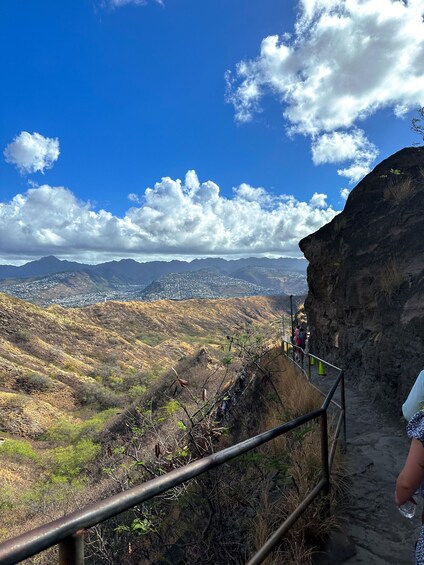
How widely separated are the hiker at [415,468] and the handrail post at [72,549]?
122cm

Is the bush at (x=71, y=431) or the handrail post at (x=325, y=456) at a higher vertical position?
the handrail post at (x=325, y=456)

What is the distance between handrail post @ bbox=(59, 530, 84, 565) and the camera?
122 cm

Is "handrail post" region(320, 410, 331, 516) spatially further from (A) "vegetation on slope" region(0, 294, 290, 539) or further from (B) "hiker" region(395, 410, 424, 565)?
(A) "vegetation on slope" region(0, 294, 290, 539)

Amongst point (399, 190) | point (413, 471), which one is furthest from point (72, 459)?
point (413, 471)

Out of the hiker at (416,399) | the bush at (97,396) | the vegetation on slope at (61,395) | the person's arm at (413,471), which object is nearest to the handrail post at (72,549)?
the person's arm at (413,471)

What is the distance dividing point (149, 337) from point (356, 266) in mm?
85640

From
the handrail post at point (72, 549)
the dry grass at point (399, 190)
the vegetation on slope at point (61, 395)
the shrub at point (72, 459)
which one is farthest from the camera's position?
the shrub at point (72, 459)

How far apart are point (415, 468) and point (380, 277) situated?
750 cm

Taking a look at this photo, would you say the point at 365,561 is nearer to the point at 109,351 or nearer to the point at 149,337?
the point at 109,351

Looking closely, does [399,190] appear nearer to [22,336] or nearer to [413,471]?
[413,471]

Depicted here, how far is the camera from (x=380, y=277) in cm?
838

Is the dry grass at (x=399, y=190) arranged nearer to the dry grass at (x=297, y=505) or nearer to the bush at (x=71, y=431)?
the dry grass at (x=297, y=505)

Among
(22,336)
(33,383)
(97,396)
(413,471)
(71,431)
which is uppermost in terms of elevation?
(413,471)

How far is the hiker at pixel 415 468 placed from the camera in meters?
1.50
